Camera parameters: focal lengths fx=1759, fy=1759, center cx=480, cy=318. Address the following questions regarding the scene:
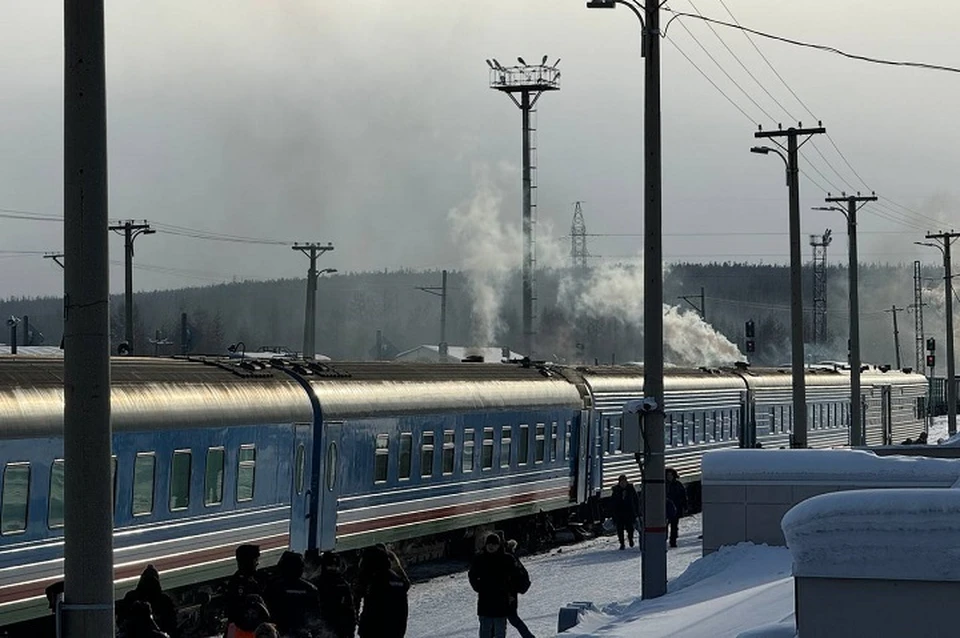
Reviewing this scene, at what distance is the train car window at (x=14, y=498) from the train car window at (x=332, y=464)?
7.56 metres

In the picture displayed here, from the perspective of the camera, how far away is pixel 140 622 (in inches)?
472

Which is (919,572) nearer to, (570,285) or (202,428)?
(202,428)

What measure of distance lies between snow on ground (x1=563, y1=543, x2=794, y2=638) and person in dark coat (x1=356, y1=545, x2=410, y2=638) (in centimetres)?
272

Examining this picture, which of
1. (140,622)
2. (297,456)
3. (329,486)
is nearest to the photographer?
(140,622)

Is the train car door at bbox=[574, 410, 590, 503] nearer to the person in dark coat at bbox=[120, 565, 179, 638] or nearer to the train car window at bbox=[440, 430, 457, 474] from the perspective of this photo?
the train car window at bbox=[440, 430, 457, 474]

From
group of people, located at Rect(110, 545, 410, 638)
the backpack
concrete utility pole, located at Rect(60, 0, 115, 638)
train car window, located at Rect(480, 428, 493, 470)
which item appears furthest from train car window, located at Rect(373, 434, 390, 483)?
concrete utility pole, located at Rect(60, 0, 115, 638)

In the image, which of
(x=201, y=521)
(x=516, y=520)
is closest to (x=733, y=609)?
(x=201, y=521)

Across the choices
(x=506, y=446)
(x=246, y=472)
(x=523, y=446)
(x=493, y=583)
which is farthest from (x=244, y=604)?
(x=523, y=446)

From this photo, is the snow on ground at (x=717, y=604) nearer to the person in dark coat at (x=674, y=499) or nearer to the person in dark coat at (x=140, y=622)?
the person in dark coat at (x=140, y=622)

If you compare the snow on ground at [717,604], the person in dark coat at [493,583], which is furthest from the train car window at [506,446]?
the person in dark coat at [493,583]

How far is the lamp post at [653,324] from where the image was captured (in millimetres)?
22328

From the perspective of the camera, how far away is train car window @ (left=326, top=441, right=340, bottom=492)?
24.3 meters

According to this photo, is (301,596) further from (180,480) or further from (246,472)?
(246,472)

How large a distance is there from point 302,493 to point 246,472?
1762mm
